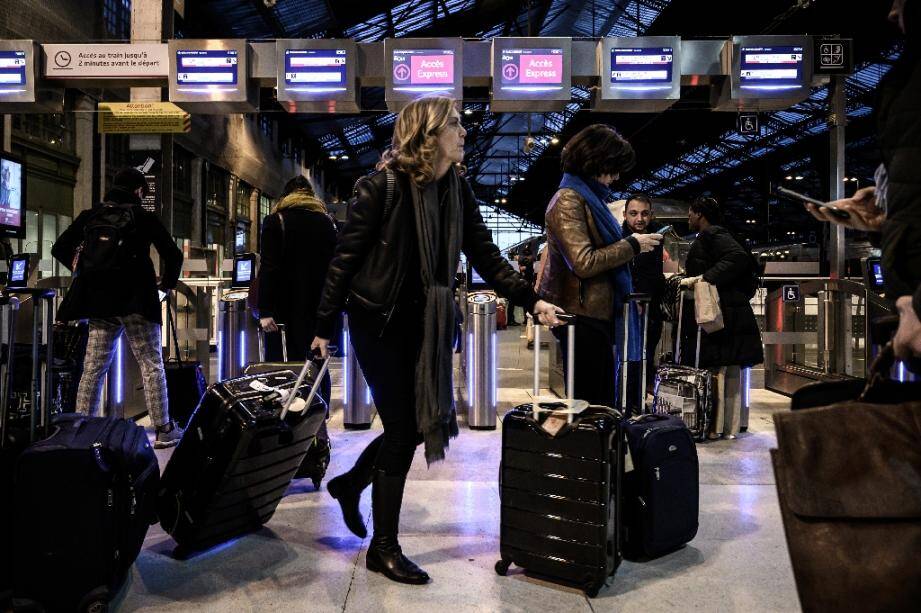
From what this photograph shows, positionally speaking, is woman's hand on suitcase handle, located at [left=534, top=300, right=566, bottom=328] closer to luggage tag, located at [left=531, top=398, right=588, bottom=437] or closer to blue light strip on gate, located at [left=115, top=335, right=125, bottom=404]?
luggage tag, located at [left=531, top=398, right=588, bottom=437]

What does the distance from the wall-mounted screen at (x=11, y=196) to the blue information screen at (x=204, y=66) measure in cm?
316

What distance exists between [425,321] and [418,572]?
886 mm

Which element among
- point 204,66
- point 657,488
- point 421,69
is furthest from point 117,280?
point 421,69

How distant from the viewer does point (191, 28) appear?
15.0 meters

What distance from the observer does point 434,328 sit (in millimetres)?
2578

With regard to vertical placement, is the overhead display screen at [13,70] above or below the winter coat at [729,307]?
above

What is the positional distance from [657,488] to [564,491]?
0.45m

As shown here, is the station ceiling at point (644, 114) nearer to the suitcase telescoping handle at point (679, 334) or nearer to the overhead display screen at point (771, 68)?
the overhead display screen at point (771, 68)

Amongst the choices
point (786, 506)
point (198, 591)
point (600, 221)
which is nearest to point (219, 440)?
point (198, 591)

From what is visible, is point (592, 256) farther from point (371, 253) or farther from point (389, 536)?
point (389, 536)

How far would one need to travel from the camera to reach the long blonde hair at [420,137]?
2570mm

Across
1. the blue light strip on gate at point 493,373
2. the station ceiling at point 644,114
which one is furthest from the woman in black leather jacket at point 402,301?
the blue light strip on gate at point 493,373

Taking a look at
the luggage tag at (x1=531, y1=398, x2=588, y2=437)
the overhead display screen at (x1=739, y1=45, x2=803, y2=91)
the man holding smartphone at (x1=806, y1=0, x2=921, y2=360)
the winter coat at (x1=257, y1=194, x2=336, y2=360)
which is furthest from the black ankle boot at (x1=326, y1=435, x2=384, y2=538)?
the overhead display screen at (x1=739, y1=45, x2=803, y2=91)

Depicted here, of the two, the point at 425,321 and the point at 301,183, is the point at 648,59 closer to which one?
the point at 301,183
